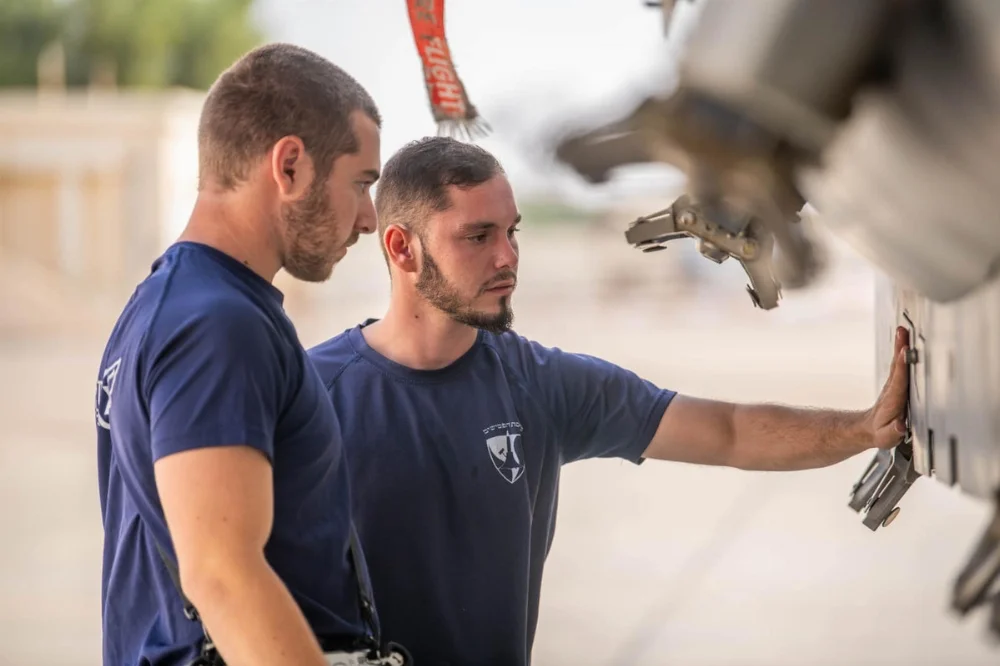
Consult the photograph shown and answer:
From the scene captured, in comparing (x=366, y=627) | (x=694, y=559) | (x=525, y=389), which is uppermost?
(x=525, y=389)

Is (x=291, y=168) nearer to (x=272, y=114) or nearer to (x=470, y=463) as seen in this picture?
(x=272, y=114)

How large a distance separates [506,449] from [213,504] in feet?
2.56

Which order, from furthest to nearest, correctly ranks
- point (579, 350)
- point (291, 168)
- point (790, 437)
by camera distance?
point (579, 350) → point (790, 437) → point (291, 168)

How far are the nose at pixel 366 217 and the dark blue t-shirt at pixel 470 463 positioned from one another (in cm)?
51

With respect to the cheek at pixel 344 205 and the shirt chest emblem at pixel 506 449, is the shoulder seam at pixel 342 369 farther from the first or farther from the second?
the cheek at pixel 344 205

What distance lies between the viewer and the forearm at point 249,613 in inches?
51.5

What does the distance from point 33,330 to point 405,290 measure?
15938 millimetres

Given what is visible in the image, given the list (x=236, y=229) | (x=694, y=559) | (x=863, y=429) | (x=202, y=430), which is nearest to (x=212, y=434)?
(x=202, y=430)

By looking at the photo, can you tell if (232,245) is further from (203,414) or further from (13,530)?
(13,530)

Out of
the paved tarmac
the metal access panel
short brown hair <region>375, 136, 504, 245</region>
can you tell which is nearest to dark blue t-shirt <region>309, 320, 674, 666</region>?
short brown hair <region>375, 136, 504, 245</region>

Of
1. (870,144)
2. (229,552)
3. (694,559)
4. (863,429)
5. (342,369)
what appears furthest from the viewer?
(694,559)

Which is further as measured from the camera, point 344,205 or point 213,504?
point 344,205

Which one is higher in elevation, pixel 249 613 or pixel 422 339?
pixel 422 339

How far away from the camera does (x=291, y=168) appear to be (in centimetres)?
149
